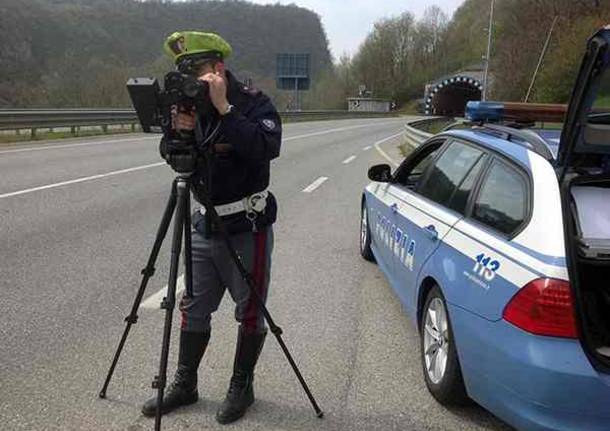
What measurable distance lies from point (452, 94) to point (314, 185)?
2824 inches

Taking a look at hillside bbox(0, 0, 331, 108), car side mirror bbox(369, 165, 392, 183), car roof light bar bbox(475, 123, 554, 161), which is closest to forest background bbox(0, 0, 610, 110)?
→ hillside bbox(0, 0, 331, 108)

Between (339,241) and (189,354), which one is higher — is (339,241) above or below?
below

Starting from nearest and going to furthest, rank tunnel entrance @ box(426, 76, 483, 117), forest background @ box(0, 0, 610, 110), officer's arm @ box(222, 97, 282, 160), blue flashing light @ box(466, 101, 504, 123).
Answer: officer's arm @ box(222, 97, 282, 160)
blue flashing light @ box(466, 101, 504, 123)
forest background @ box(0, 0, 610, 110)
tunnel entrance @ box(426, 76, 483, 117)

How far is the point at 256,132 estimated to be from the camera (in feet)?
9.89

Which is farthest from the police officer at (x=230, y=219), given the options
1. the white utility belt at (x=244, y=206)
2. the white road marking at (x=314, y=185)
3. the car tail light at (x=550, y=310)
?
the white road marking at (x=314, y=185)

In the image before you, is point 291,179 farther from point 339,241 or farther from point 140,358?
point 140,358

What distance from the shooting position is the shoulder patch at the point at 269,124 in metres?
3.10

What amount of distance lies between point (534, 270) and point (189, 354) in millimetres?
1752

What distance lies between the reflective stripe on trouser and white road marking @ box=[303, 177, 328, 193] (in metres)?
8.53

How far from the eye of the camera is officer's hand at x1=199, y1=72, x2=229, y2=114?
9.34 ft

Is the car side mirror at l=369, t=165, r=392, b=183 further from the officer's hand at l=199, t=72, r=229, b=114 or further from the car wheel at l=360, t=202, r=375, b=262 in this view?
the officer's hand at l=199, t=72, r=229, b=114

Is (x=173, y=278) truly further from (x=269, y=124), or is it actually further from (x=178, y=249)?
(x=269, y=124)

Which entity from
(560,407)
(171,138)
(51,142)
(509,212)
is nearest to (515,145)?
(509,212)

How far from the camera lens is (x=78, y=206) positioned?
9.19m
